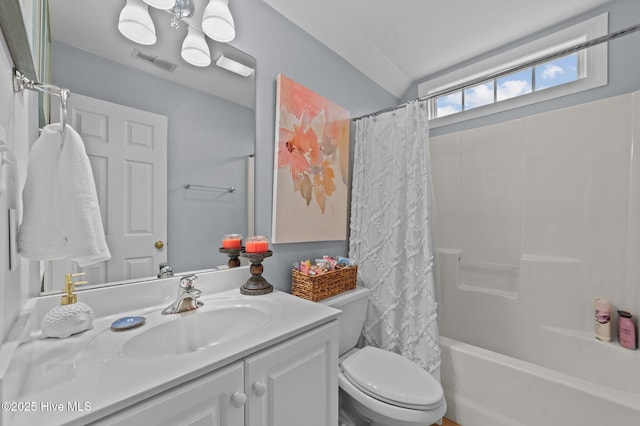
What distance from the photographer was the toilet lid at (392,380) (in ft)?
3.45

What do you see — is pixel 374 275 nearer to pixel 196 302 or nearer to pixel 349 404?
pixel 349 404

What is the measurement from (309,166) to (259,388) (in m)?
1.15

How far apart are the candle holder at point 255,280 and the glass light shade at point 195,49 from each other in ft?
2.85

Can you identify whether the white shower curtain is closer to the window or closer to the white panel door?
the window

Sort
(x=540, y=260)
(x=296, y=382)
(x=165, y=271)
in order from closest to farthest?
(x=296, y=382) → (x=165, y=271) → (x=540, y=260)

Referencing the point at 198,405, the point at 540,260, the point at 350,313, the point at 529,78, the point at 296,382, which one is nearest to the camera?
the point at 198,405

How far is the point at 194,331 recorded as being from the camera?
3.03 feet

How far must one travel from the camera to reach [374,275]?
163cm

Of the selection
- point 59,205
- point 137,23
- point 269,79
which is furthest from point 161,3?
point 59,205

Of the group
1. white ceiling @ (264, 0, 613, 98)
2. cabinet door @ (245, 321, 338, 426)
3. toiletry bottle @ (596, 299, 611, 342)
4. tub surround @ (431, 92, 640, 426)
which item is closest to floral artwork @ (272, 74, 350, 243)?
white ceiling @ (264, 0, 613, 98)

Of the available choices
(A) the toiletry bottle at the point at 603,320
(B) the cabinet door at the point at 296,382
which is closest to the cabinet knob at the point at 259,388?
(B) the cabinet door at the point at 296,382

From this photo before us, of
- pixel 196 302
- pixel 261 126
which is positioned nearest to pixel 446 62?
pixel 261 126

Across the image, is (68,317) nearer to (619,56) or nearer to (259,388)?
(259,388)

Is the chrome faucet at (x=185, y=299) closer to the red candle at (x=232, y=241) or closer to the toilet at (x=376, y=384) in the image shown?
the red candle at (x=232, y=241)
